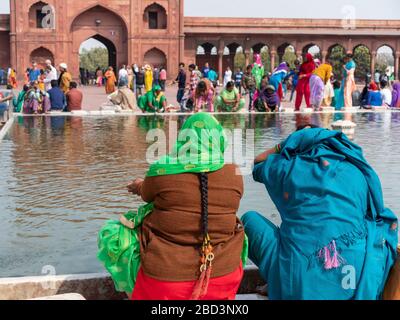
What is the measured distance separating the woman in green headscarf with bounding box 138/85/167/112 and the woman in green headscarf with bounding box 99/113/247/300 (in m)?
11.4

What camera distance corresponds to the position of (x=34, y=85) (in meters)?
13.7

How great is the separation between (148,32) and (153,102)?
20052 mm

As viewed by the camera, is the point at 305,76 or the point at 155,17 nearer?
the point at 305,76

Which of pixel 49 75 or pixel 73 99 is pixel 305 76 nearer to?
pixel 73 99

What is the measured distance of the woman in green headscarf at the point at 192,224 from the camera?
7.93 ft

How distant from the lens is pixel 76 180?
6.16 m

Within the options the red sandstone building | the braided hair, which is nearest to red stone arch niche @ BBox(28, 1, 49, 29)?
the red sandstone building

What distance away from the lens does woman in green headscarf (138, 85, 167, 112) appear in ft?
45.5

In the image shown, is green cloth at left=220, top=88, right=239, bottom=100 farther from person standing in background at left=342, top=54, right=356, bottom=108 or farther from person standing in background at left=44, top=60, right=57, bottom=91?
person standing in background at left=44, top=60, right=57, bottom=91

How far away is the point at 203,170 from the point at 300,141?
490 millimetres

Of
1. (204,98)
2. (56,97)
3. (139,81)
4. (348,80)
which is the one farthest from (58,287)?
(139,81)

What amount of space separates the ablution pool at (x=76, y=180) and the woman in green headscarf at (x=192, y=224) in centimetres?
130

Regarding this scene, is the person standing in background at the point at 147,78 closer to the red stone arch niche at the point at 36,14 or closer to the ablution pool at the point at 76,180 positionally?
the ablution pool at the point at 76,180
